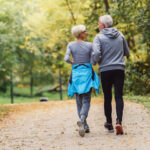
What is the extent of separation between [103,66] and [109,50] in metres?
0.27

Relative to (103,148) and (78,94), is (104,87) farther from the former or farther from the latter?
(103,148)

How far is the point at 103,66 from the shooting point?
5.21 meters

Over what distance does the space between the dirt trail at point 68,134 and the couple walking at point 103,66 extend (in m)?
0.29

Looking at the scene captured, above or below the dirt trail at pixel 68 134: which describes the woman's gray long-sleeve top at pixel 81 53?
above

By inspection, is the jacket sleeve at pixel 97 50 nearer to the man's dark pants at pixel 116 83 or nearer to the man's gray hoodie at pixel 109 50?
the man's gray hoodie at pixel 109 50

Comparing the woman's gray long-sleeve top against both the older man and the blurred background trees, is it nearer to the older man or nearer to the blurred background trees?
the older man

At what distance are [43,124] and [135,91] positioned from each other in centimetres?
678

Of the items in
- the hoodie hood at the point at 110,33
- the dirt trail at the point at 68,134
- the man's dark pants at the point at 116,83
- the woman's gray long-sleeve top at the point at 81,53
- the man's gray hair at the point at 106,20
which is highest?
the man's gray hair at the point at 106,20

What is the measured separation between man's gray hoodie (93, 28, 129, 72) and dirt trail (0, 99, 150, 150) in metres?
1.09

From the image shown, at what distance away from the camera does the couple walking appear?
517cm

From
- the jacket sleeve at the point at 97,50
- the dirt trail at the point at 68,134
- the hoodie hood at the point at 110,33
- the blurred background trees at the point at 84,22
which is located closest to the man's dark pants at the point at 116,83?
the jacket sleeve at the point at 97,50

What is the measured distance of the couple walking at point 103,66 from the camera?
17.0 feet

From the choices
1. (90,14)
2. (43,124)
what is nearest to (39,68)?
(90,14)

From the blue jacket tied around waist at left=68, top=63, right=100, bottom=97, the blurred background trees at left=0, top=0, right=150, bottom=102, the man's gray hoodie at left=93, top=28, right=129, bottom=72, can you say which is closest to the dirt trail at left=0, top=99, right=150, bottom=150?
the blue jacket tied around waist at left=68, top=63, right=100, bottom=97
